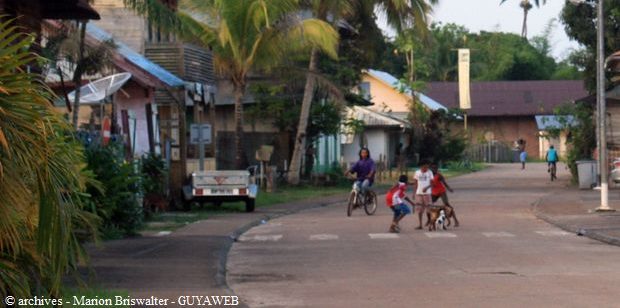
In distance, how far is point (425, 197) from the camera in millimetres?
24375

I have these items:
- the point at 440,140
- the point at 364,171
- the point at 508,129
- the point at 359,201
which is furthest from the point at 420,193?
the point at 508,129

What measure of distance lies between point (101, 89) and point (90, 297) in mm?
15437

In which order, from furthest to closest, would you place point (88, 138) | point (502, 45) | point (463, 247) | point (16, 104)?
point (502, 45), point (88, 138), point (463, 247), point (16, 104)

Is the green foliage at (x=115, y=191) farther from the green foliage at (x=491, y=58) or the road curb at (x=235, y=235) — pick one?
the green foliage at (x=491, y=58)

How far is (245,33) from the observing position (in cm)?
3475

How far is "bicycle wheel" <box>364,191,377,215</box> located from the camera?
1155 inches

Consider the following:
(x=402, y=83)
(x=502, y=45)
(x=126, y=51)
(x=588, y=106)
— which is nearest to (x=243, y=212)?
(x=126, y=51)

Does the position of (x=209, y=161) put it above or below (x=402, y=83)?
below

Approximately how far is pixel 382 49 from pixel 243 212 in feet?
69.3

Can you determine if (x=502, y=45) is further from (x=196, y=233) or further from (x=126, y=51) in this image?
(x=196, y=233)

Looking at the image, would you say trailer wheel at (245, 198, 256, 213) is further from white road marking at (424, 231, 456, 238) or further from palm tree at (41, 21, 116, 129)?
white road marking at (424, 231, 456, 238)

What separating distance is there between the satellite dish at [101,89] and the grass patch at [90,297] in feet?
44.7

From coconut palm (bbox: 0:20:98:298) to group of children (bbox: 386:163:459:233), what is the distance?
49.3 ft

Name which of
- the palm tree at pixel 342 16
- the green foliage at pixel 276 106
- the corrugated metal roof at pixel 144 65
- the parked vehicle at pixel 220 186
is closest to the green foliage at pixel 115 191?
the parked vehicle at pixel 220 186
